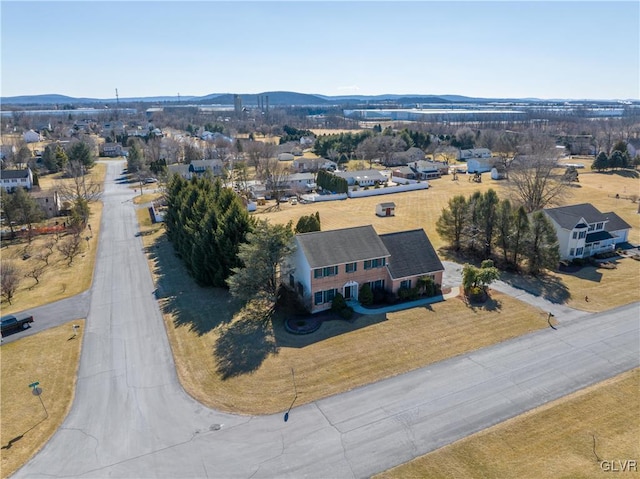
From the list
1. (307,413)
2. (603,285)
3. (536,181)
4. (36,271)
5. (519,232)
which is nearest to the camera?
(307,413)

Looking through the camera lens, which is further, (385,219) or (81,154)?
(81,154)

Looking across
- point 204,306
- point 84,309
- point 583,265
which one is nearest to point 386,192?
point 583,265

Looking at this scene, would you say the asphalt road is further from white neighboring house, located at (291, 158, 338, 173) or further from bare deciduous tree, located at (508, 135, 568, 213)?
white neighboring house, located at (291, 158, 338, 173)

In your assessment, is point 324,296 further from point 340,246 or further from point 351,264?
point 340,246

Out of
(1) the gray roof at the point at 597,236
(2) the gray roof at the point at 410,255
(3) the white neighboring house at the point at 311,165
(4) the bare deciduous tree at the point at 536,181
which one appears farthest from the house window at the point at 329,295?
(3) the white neighboring house at the point at 311,165

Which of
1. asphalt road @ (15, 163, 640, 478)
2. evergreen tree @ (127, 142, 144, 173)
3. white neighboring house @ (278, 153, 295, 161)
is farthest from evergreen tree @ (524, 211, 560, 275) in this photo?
evergreen tree @ (127, 142, 144, 173)

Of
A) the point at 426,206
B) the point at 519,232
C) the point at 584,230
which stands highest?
the point at 519,232

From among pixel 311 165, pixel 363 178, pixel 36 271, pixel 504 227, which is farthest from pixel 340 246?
pixel 311 165
